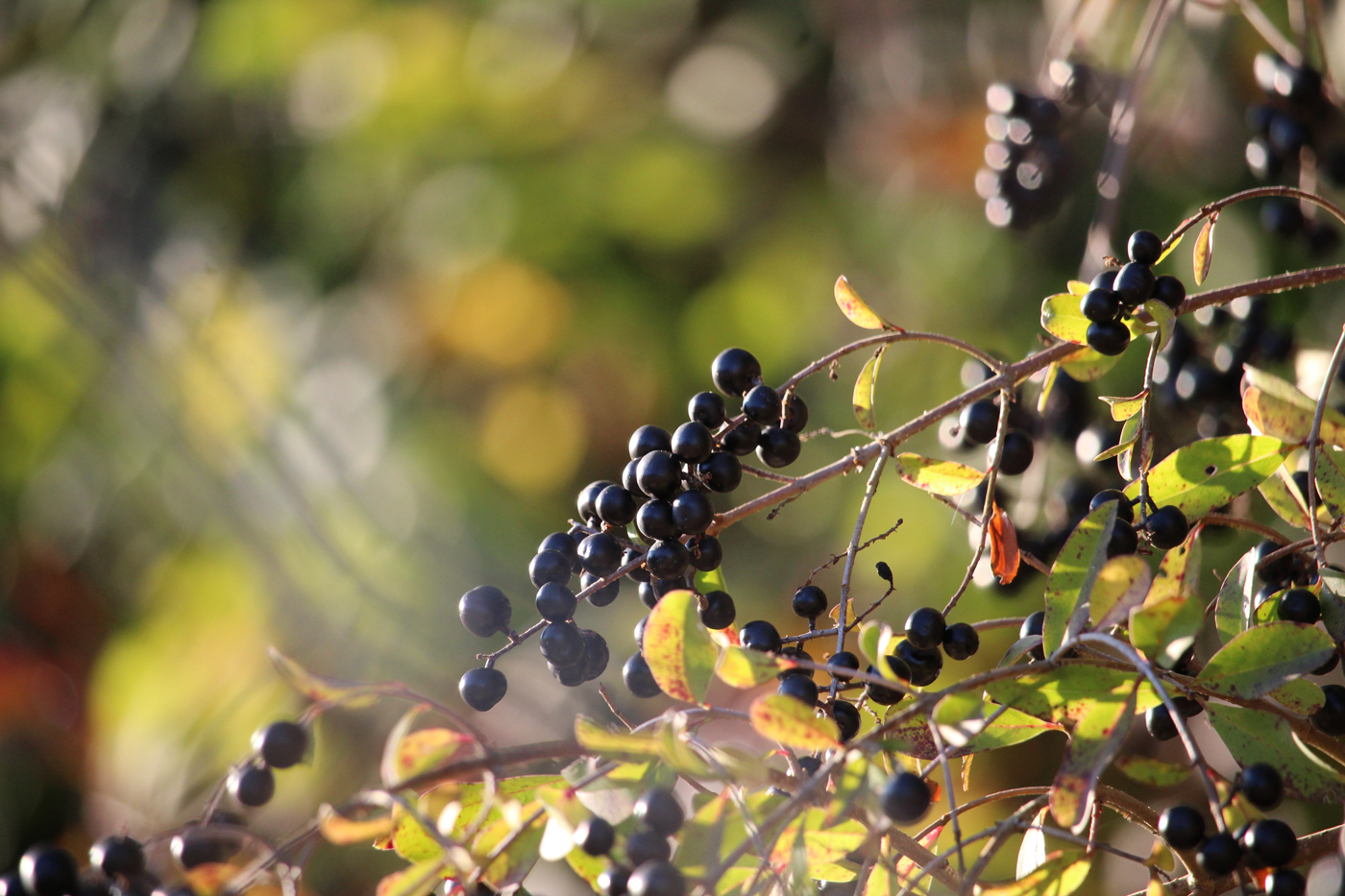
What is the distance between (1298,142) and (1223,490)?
61 centimetres

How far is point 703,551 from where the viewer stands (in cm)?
61

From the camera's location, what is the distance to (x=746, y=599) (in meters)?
2.03

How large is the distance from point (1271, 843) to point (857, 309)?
1.18 ft

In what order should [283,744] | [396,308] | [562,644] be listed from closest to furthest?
[283,744]
[562,644]
[396,308]

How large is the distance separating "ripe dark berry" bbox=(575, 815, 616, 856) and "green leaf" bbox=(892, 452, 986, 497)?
294mm

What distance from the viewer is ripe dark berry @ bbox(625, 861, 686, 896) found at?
Result: 0.40m

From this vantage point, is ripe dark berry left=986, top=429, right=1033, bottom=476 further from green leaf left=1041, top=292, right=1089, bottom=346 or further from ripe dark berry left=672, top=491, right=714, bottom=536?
ripe dark berry left=672, top=491, right=714, bottom=536

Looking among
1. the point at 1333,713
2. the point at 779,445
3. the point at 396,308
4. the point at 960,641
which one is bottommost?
the point at 396,308

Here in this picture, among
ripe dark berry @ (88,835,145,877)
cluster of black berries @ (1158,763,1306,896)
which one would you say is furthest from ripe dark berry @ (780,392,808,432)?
ripe dark berry @ (88,835,145,877)

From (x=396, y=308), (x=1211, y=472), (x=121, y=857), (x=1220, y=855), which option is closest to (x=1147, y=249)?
(x=1211, y=472)

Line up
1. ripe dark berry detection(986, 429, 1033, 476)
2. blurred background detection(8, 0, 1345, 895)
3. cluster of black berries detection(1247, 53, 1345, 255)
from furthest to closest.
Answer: blurred background detection(8, 0, 1345, 895) < cluster of black berries detection(1247, 53, 1345, 255) < ripe dark berry detection(986, 429, 1033, 476)

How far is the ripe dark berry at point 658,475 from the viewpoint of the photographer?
0.60m

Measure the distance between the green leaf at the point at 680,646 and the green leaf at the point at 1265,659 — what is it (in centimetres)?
23

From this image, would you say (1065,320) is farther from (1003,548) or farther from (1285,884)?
(1285,884)
